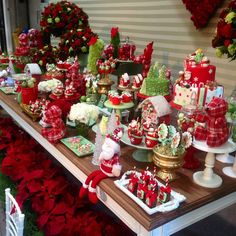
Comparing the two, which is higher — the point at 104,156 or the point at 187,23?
the point at 187,23

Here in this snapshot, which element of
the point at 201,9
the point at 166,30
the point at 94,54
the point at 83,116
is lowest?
the point at 83,116

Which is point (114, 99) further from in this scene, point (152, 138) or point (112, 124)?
point (152, 138)

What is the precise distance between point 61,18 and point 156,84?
129 cm

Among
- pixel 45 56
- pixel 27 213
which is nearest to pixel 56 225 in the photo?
pixel 27 213

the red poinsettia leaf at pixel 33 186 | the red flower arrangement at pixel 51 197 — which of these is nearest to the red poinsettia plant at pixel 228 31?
the red flower arrangement at pixel 51 197

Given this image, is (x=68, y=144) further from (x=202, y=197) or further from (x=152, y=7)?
(x=152, y=7)

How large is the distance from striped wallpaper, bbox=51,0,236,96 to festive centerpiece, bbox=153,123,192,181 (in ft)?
3.72

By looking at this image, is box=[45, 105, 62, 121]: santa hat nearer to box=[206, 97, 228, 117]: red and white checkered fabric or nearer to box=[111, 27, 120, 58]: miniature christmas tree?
box=[206, 97, 228, 117]: red and white checkered fabric

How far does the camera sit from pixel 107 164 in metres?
1.06

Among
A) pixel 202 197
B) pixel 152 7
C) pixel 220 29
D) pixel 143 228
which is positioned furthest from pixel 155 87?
pixel 152 7

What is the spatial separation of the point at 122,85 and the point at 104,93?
0.39 feet

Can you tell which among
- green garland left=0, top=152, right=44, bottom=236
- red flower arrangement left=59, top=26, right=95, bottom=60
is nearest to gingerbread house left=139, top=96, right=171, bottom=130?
green garland left=0, top=152, right=44, bottom=236

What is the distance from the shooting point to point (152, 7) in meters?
2.47

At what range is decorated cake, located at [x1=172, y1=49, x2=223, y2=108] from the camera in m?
1.26
